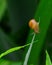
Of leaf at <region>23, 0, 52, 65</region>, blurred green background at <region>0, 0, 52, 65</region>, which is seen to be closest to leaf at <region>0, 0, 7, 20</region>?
blurred green background at <region>0, 0, 52, 65</region>

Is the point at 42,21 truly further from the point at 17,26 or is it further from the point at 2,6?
the point at 2,6

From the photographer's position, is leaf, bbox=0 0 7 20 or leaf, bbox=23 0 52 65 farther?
leaf, bbox=0 0 7 20

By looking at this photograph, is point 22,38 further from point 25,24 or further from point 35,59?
point 35,59

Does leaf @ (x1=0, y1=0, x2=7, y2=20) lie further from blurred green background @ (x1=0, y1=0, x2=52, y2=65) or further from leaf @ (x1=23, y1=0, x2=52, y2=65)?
leaf @ (x1=23, y1=0, x2=52, y2=65)

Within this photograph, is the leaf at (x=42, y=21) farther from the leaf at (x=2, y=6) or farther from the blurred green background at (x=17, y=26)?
the leaf at (x=2, y=6)

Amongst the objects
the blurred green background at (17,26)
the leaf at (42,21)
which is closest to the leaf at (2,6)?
the blurred green background at (17,26)

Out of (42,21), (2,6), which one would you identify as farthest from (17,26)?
(42,21)

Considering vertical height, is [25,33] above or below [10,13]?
below

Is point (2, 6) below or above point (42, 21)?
above

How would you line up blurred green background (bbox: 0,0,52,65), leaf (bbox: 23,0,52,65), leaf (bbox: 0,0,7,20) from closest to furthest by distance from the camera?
leaf (bbox: 23,0,52,65)
blurred green background (bbox: 0,0,52,65)
leaf (bbox: 0,0,7,20)

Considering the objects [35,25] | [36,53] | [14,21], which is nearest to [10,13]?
[14,21]

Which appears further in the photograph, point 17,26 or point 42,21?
point 17,26
